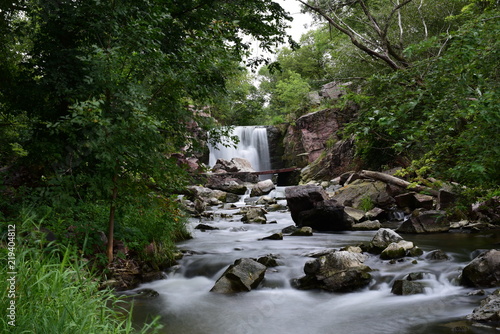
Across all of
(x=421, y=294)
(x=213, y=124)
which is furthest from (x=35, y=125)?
(x=421, y=294)

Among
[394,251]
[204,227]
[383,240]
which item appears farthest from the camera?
[204,227]

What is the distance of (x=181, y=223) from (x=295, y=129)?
19.2 meters

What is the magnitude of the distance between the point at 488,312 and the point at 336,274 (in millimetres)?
2174

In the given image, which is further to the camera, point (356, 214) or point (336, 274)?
point (356, 214)

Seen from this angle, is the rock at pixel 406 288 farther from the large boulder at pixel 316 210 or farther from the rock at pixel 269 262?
the large boulder at pixel 316 210

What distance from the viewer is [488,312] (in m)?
4.32

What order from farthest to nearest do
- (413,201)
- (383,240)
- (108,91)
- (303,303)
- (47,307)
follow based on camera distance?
(413,201) < (383,240) < (303,303) < (108,91) < (47,307)

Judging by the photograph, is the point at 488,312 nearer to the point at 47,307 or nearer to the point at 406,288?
the point at 406,288

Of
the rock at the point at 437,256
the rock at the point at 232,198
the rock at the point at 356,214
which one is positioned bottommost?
the rock at the point at 437,256

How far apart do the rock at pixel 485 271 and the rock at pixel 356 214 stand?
570cm

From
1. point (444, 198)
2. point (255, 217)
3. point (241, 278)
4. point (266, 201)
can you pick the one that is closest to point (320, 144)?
point (266, 201)

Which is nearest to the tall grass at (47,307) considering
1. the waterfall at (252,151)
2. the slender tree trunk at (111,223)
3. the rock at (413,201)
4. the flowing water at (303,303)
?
the flowing water at (303,303)

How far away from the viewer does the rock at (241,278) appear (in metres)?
5.96

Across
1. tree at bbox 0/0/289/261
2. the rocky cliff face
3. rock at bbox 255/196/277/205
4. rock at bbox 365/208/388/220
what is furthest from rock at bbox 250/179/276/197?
tree at bbox 0/0/289/261
